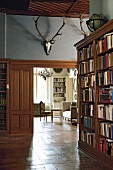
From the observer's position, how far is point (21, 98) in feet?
29.6

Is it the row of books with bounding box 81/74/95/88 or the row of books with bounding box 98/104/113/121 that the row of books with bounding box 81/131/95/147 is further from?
the row of books with bounding box 81/74/95/88

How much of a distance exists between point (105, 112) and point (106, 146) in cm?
61

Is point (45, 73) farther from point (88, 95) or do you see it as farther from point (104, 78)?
point (104, 78)

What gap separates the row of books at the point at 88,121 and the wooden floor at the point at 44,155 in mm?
613

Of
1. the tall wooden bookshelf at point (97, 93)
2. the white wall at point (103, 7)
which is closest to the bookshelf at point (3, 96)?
the tall wooden bookshelf at point (97, 93)

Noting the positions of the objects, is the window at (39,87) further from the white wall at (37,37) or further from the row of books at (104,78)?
the row of books at (104,78)

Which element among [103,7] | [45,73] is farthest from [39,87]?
[103,7]

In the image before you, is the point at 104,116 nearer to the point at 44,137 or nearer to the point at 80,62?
the point at 80,62

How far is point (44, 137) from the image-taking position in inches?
314

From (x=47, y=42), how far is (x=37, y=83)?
24.0 feet

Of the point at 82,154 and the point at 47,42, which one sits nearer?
the point at 82,154

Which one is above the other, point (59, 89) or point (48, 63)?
point (48, 63)

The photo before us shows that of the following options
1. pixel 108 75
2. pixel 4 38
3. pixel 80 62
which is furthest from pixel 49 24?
pixel 108 75

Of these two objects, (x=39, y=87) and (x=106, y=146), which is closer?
(x=106, y=146)
